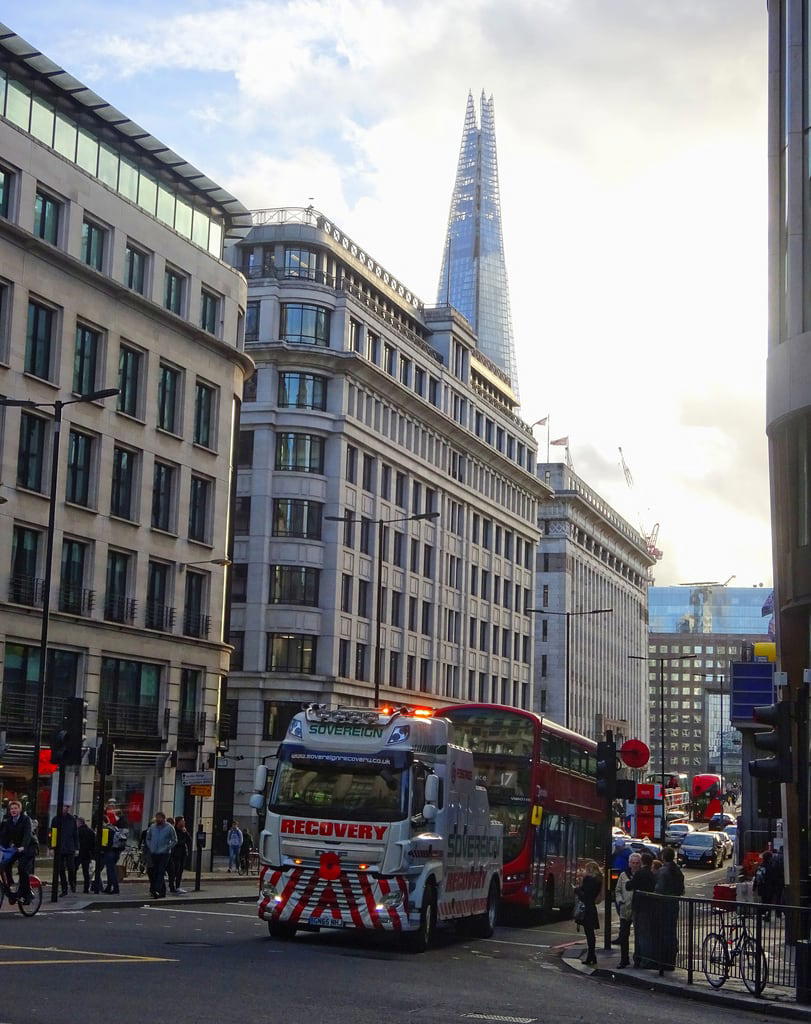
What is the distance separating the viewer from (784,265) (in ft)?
98.8

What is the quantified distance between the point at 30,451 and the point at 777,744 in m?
30.6

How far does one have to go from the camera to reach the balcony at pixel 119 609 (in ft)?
157

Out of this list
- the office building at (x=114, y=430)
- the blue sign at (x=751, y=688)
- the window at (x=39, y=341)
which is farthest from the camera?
the blue sign at (x=751, y=688)

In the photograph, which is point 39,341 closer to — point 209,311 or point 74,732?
point 209,311

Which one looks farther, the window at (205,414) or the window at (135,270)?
the window at (205,414)

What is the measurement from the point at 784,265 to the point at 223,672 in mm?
30156

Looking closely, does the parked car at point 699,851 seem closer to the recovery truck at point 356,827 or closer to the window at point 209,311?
the window at point 209,311

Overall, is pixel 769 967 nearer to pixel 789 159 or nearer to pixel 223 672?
pixel 789 159

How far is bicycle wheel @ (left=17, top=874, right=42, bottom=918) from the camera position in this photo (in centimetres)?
2406

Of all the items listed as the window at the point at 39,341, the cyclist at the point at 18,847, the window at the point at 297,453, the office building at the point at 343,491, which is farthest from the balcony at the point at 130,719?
the window at the point at 297,453

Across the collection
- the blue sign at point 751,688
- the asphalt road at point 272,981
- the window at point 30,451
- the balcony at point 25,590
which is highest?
the window at point 30,451

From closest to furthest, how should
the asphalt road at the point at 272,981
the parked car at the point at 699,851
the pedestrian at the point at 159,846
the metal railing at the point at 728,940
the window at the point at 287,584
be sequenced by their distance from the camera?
the asphalt road at the point at 272,981 → the metal railing at the point at 728,940 → the pedestrian at the point at 159,846 → the window at the point at 287,584 → the parked car at the point at 699,851

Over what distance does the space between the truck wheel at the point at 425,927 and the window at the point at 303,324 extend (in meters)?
52.0

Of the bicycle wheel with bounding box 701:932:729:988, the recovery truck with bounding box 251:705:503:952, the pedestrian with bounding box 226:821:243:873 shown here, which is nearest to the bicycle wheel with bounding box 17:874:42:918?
the recovery truck with bounding box 251:705:503:952
